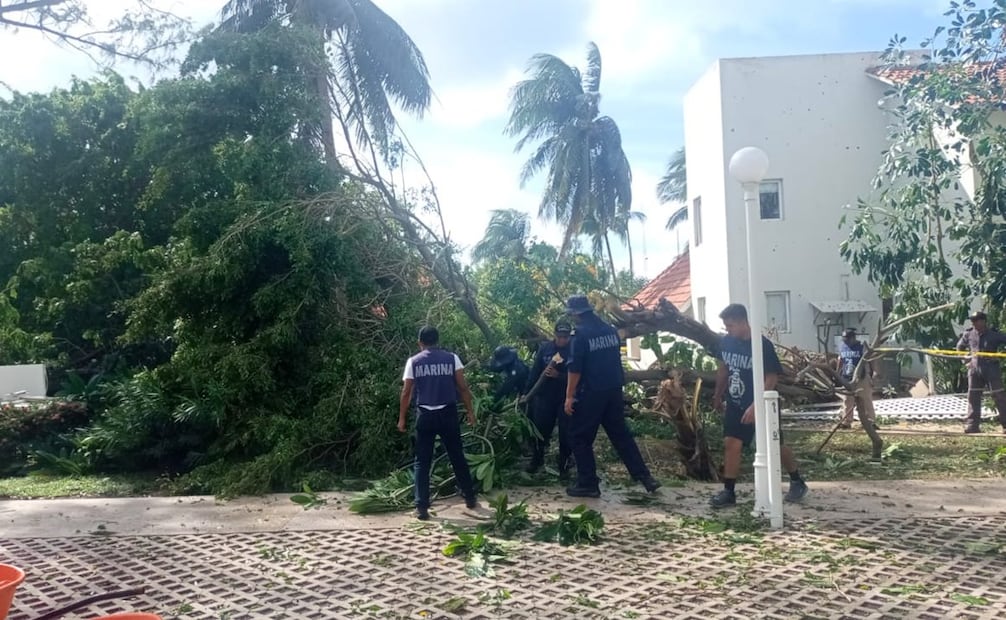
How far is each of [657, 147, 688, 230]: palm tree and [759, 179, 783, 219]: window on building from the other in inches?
870

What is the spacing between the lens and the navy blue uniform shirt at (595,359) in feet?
22.1

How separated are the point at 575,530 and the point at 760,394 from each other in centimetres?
162

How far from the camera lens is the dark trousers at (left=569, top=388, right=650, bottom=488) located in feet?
22.1

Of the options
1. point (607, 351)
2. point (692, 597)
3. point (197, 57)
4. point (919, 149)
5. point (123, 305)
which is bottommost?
point (692, 597)

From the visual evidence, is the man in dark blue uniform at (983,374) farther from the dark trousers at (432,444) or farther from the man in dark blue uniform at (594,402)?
the dark trousers at (432,444)

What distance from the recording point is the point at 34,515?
6891 mm

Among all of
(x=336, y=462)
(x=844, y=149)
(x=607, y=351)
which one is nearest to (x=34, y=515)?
(x=336, y=462)

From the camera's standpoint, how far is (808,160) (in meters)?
17.7

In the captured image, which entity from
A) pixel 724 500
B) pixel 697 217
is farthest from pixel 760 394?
pixel 697 217

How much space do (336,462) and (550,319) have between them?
330 cm

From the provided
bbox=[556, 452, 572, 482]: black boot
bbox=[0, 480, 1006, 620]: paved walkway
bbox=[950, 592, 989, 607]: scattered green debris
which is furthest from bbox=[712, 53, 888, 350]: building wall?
bbox=[950, 592, 989, 607]: scattered green debris

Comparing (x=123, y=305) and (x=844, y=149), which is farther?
(x=844, y=149)

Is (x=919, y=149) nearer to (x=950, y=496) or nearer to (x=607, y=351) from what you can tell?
(x=950, y=496)

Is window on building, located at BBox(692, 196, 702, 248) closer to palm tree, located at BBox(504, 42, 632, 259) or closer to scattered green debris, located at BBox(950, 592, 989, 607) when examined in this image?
palm tree, located at BBox(504, 42, 632, 259)
